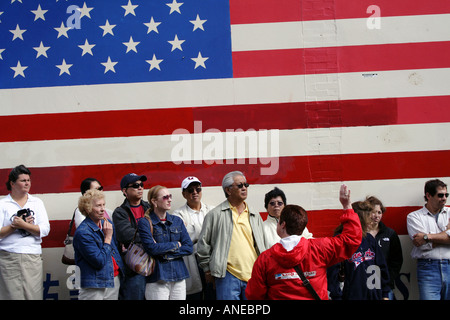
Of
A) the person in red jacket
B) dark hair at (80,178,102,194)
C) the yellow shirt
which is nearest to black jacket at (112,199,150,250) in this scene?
dark hair at (80,178,102,194)

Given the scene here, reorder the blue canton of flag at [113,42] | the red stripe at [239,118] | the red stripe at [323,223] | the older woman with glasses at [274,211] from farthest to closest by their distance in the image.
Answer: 1. the blue canton of flag at [113,42]
2. the red stripe at [239,118]
3. the red stripe at [323,223]
4. the older woman with glasses at [274,211]

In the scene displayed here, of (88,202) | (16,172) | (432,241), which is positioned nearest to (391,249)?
(432,241)

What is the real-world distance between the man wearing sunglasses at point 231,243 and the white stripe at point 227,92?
121cm

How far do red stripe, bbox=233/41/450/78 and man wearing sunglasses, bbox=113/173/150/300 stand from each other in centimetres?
171

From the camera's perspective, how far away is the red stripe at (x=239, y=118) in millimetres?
6102

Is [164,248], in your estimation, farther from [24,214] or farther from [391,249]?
[391,249]

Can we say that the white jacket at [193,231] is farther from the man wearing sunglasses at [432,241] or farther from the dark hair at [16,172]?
the man wearing sunglasses at [432,241]

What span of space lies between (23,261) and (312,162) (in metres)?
3.19

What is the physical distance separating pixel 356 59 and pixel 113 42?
276 cm

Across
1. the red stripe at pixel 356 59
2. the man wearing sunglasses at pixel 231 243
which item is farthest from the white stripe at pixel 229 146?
the man wearing sunglasses at pixel 231 243

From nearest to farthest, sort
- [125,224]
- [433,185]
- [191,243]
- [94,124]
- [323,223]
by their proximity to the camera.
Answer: [191,243], [125,224], [433,185], [323,223], [94,124]

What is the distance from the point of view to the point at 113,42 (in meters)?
6.29

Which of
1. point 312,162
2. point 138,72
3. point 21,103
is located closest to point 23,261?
point 21,103

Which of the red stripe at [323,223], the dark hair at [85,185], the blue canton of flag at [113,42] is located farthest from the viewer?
the blue canton of flag at [113,42]
